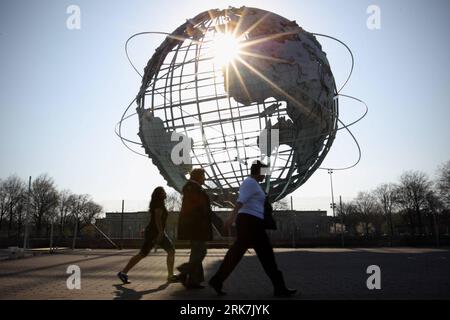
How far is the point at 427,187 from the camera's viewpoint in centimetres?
4409

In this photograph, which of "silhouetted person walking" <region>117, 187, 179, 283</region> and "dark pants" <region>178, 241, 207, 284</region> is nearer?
"dark pants" <region>178, 241, 207, 284</region>

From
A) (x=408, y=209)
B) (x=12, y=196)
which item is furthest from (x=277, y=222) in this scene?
(x=12, y=196)

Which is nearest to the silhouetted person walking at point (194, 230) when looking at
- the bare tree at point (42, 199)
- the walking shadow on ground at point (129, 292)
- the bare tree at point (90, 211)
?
the walking shadow on ground at point (129, 292)

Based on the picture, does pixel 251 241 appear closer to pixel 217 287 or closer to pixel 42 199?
pixel 217 287

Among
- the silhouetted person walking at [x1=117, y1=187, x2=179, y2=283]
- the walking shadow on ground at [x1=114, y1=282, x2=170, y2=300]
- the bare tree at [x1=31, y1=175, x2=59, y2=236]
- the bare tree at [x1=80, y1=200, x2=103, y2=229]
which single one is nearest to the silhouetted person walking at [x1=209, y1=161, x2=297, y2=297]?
the walking shadow on ground at [x1=114, y1=282, x2=170, y2=300]

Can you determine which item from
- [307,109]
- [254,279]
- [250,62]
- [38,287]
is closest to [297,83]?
[307,109]

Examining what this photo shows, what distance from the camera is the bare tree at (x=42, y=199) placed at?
48.5 metres

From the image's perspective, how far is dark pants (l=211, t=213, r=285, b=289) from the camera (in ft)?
13.3

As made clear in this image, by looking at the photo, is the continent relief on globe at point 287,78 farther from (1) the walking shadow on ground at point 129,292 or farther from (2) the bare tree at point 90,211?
(2) the bare tree at point 90,211

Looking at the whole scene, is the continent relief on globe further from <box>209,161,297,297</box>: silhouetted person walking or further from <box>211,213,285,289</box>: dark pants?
<box>211,213,285,289</box>: dark pants

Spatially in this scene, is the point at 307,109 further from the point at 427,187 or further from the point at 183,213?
the point at 427,187

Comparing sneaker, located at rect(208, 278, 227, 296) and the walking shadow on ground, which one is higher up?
sneaker, located at rect(208, 278, 227, 296)

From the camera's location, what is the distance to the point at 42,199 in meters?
49.3

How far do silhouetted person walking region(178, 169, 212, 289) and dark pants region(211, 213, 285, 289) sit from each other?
688 millimetres
